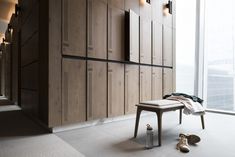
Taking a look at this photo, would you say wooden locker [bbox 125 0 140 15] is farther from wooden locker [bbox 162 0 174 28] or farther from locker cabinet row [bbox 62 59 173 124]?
locker cabinet row [bbox 62 59 173 124]

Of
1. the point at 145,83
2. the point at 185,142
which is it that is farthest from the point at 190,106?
the point at 145,83

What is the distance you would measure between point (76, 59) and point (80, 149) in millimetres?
1491

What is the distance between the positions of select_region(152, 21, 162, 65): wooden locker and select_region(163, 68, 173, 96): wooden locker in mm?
395

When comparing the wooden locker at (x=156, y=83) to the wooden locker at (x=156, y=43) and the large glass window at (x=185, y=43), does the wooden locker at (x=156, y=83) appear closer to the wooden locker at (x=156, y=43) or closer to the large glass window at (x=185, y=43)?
the wooden locker at (x=156, y=43)

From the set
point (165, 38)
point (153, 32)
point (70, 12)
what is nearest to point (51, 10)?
point (70, 12)

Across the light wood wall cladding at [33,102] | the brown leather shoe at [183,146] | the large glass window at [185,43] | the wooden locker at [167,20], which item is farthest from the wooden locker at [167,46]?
the light wood wall cladding at [33,102]

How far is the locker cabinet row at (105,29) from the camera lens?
10.2 ft

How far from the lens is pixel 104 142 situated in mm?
2469

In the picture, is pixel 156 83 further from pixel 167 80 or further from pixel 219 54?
pixel 219 54

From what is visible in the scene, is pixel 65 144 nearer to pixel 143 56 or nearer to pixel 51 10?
pixel 51 10

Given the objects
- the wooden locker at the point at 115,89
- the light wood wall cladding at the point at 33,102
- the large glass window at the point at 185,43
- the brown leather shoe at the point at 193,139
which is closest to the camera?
the brown leather shoe at the point at 193,139

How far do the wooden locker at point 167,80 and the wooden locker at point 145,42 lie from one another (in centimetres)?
77

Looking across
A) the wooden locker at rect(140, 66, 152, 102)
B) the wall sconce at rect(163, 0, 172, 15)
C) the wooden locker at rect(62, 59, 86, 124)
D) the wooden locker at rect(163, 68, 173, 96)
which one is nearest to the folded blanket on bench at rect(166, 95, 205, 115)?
the wooden locker at rect(140, 66, 152, 102)

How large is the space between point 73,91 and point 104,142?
1.04 meters
